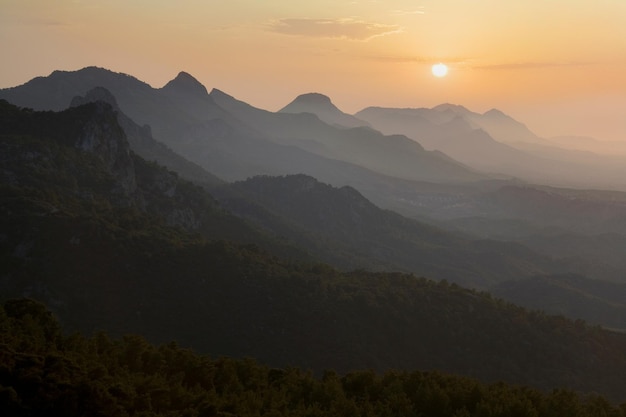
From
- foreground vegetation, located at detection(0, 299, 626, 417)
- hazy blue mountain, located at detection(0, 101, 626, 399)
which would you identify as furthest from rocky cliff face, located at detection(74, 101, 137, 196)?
foreground vegetation, located at detection(0, 299, 626, 417)

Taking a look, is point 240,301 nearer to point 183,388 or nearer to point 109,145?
point 183,388

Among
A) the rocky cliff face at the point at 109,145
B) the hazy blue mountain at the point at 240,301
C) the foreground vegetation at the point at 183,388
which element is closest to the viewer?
the foreground vegetation at the point at 183,388

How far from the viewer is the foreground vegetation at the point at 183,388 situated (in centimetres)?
3416

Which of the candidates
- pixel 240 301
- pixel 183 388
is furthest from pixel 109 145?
pixel 183 388

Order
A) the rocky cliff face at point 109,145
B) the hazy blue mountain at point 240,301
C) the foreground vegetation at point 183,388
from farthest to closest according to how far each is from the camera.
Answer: the rocky cliff face at point 109,145
the hazy blue mountain at point 240,301
the foreground vegetation at point 183,388

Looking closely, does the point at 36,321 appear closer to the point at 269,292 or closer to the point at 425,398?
the point at 425,398

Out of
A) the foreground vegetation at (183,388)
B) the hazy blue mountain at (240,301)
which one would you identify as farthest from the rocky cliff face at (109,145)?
the foreground vegetation at (183,388)

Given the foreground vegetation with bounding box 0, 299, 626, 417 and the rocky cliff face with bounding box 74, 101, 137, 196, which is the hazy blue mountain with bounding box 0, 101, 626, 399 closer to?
the rocky cliff face with bounding box 74, 101, 137, 196

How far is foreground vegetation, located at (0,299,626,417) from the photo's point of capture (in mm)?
34156

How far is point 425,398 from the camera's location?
4916 cm

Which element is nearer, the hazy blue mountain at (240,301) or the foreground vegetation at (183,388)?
the foreground vegetation at (183,388)

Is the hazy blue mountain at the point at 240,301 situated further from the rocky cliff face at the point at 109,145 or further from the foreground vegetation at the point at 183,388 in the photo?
the foreground vegetation at the point at 183,388

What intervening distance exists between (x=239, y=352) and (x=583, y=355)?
58.4 metres

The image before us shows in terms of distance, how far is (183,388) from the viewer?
43156mm
